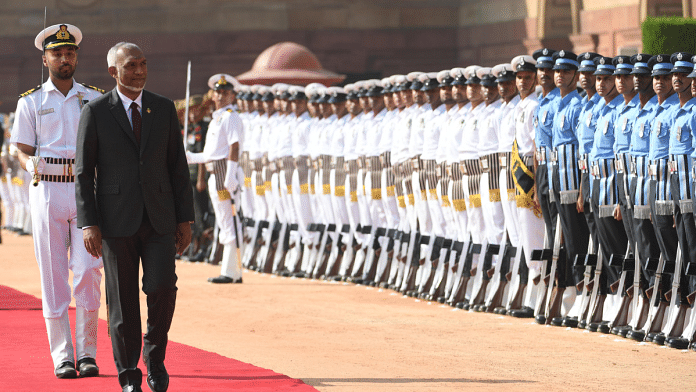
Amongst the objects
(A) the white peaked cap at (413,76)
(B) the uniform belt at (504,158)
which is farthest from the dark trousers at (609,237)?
(A) the white peaked cap at (413,76)

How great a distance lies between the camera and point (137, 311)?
7.99 m

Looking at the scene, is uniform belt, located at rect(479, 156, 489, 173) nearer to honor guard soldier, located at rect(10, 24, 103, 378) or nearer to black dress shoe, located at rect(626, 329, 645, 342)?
black dress shoe, located at rect(626, 329, 645, 342)

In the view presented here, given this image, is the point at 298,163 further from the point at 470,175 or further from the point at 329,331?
the point at 329,331

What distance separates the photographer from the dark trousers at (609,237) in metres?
11.5

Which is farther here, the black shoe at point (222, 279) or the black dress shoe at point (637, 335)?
the black shoe at point (222, 279)

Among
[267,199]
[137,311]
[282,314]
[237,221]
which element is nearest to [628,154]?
[282,314]

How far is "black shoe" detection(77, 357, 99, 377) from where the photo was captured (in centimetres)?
866

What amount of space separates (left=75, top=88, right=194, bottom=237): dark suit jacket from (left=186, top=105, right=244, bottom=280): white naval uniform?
8.66 m

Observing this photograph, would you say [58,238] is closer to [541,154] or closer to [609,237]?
[609,237]

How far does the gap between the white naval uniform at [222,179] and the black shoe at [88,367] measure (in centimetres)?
787

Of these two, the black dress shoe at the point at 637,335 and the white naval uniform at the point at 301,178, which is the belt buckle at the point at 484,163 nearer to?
the black dress shoe at the point at 637,335

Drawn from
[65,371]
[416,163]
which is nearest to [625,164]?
[416,163]

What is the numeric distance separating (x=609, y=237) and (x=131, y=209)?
5060 millimetres

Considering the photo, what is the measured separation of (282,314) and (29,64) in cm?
2587
